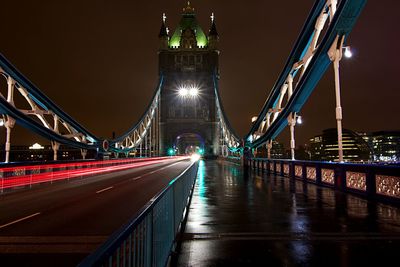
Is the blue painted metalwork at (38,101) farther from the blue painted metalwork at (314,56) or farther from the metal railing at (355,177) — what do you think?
the metal railing at (355,177)

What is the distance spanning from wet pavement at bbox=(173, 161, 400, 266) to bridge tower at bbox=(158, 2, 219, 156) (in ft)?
258

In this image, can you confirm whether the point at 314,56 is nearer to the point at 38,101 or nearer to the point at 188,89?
the point at 38,101

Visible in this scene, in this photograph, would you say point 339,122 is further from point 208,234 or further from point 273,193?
point 208,234

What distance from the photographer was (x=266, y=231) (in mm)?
7148

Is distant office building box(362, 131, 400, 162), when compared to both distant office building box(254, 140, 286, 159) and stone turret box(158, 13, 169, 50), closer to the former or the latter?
distant office building box(254, 140, 286, 159)

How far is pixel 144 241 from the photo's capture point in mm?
3748

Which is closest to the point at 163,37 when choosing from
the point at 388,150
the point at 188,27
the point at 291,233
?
the point at 188,27

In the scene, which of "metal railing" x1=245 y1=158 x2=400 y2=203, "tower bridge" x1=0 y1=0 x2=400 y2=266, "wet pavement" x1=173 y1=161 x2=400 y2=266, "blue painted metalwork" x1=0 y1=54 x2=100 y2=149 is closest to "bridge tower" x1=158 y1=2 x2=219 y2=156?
"blue painted metalwork" x1=0 y1=54 x2=100 y2=149

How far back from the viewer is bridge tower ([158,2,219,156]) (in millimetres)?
90688

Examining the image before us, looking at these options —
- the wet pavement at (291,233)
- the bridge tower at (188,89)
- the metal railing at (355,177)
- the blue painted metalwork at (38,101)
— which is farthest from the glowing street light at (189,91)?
the wet pavement at (291,233)

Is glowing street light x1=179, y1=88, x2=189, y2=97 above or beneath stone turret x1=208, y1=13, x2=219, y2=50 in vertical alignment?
beneath

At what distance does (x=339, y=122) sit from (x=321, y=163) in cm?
304

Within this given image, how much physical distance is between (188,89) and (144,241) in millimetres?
92928

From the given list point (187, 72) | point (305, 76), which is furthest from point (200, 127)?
point (305, 76)
